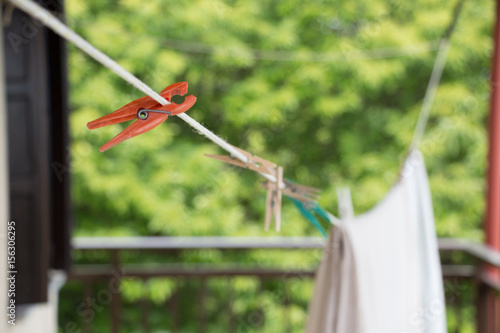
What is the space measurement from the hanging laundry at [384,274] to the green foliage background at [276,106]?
2591 millimetres

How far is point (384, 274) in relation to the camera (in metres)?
0.94

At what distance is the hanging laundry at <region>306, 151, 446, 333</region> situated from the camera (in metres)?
0.89

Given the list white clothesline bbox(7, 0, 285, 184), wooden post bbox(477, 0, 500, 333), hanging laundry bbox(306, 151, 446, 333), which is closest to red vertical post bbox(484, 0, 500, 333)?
wooden post bbox(477, 0, 500, 333)

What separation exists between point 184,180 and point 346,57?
4.89 ft

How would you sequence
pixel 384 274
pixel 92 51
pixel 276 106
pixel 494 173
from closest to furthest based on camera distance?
pixel 92 51
pixel 384 274
pixel 494 173
pixel 276 106

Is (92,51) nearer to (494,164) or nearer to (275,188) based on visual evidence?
(275,188)

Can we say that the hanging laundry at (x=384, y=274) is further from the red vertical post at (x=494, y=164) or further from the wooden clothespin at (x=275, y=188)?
the red vertical post at (x=494, y=164)

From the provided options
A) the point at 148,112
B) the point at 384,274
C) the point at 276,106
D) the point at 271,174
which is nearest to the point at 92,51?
the point at 148,112

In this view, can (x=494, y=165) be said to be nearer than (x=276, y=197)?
No

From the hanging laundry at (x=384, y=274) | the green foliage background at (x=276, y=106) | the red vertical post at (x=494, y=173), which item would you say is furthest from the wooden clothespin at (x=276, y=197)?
the green foliage background at (x=276, y=106)

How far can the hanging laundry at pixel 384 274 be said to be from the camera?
2.93 ft

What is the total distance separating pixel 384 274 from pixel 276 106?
2.94 meters

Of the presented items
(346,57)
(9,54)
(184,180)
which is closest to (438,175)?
(346,57)

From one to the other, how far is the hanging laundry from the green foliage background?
8.50 ft
